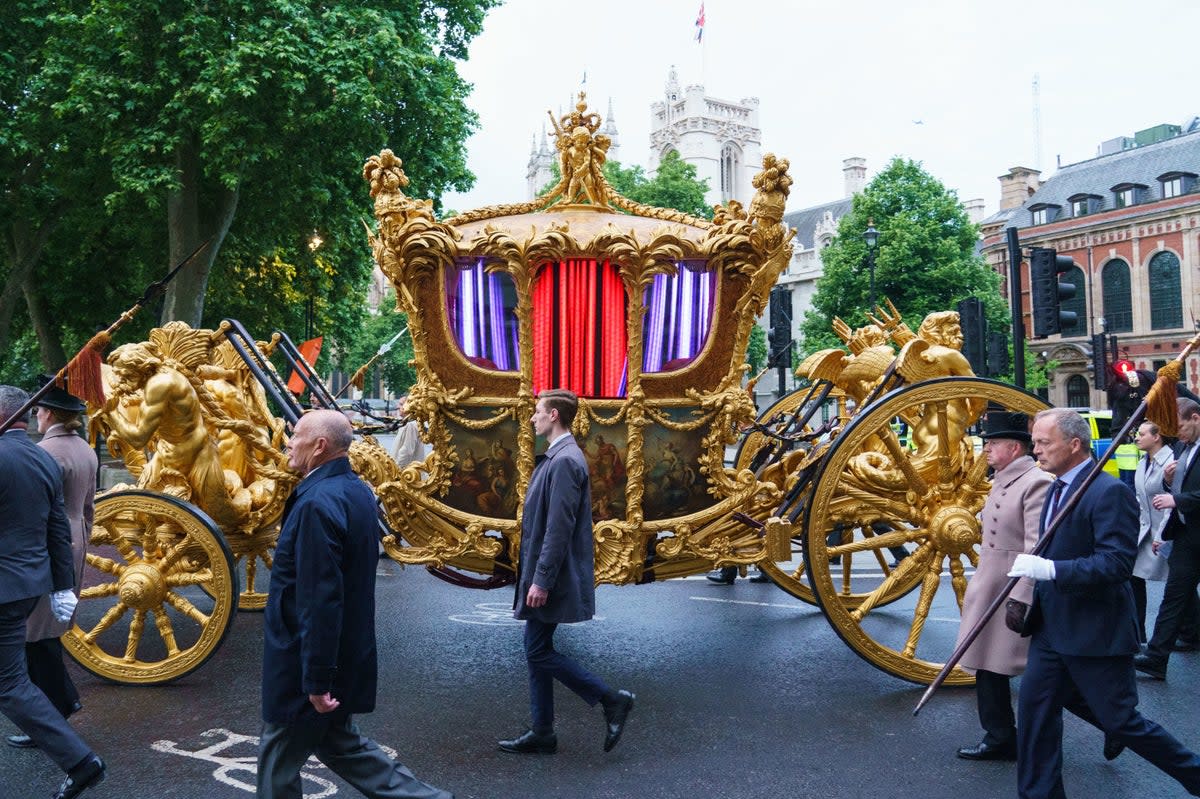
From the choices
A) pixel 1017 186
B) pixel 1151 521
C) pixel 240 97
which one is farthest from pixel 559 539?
pixel 1017 186

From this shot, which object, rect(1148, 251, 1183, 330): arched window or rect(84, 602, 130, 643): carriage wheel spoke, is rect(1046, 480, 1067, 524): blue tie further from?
rect(1148, 251, 1183, 330): arched window

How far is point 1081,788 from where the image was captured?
4.28 m

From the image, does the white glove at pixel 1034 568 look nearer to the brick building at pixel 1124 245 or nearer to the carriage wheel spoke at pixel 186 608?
the carriage wheel spoke at pixel 186 608

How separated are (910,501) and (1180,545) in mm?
1824

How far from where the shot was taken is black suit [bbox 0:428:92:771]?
3.78m

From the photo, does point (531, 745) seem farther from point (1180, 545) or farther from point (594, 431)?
point (1180, 545)

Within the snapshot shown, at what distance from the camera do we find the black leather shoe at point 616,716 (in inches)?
182

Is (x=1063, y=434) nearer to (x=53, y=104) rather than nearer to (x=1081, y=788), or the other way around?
(x=1081, y=788)

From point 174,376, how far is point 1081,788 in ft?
17.9

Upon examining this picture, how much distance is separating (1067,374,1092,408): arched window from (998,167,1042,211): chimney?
34.0ft

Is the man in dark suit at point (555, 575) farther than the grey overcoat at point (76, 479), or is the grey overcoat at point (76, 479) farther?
the grey overcoat at point (76, 479)

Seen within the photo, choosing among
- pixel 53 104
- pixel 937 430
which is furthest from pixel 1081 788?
pixel 53 104

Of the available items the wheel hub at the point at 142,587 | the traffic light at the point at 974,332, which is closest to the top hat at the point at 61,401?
the wheel hub at the point at 142,587

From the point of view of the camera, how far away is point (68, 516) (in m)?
4.87
